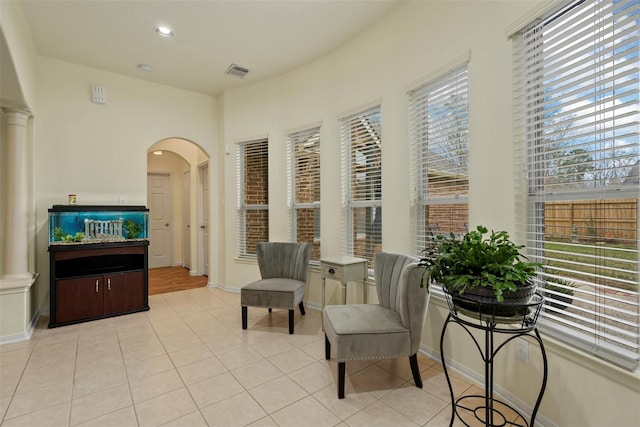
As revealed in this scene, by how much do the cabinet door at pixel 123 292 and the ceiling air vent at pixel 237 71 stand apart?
2782mm

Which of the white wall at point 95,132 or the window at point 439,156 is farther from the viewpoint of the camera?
the white wall at point 95,132

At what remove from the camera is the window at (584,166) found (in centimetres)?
138

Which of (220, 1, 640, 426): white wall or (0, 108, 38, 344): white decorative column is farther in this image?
(0, 108, 38, 344): white decorative column

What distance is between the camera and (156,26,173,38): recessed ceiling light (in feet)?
10.1

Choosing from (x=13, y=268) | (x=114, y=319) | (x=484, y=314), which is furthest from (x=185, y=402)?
(x=13, y=268)

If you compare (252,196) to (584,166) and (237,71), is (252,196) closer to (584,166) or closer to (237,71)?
(237,71)

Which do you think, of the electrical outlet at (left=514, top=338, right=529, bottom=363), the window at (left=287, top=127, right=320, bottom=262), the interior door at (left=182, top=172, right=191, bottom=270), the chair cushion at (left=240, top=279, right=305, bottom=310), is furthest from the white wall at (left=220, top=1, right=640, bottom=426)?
the interior door at (left=182, top=172, right=191, bottom=270)

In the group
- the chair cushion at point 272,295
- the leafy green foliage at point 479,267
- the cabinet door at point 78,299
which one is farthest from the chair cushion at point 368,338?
the cabinet door at point 78,299

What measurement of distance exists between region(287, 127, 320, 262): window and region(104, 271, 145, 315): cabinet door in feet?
6.52

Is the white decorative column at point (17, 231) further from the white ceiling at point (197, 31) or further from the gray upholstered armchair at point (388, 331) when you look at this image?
the gray upholstered armchair at point (388, 331)

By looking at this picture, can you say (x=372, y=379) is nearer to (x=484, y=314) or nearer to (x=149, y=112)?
(x=484, y=314)

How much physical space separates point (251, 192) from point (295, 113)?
1.33 m

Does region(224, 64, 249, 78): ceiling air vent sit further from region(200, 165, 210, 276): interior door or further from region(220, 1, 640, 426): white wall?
region(200, 165, 210, 276): interior door

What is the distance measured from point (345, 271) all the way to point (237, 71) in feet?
9.76
